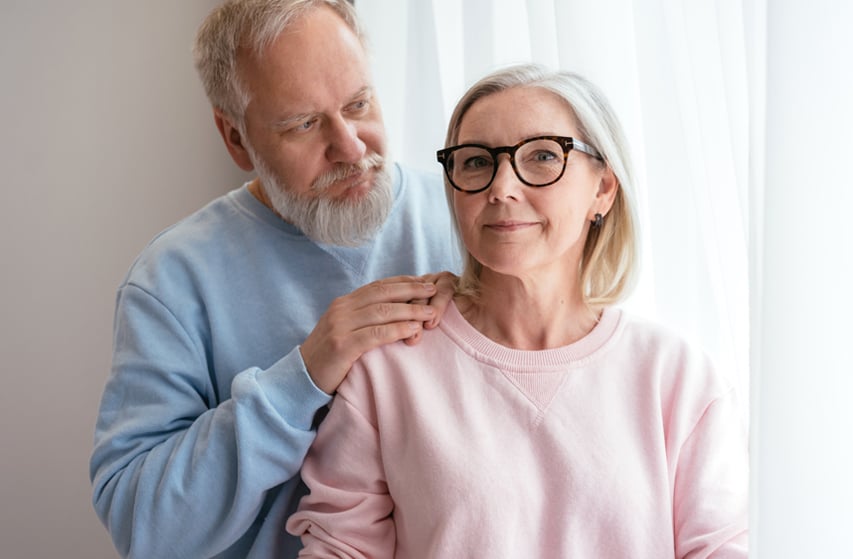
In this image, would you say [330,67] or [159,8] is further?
[159,8]

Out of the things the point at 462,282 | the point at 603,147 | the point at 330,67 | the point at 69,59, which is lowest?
the point at 462,282

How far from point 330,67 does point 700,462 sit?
0.86m

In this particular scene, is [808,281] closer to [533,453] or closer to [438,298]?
[533,453]

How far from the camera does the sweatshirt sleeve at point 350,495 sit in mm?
1299

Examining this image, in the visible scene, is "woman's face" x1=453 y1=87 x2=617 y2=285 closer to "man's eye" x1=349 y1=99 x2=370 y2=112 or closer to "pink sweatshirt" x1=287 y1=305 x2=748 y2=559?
"pink sweatshirt" x1=287 y1=305 x2=748 y2=559

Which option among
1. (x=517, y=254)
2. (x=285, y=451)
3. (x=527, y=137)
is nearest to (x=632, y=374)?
(x=517, y=254)

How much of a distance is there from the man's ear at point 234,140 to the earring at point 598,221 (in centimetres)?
66

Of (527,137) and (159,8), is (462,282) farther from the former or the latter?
(159,8)

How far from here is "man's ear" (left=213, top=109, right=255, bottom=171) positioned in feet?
5.67

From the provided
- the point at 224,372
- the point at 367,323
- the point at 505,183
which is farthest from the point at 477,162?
the point at 224,372

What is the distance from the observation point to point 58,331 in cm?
282

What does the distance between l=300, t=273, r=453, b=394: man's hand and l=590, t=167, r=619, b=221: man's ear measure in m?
0.25

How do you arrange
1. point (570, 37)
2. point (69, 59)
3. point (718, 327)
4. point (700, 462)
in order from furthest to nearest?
point (69, 59) < point (570, 37) < point (718, 327) < point (700, 462)

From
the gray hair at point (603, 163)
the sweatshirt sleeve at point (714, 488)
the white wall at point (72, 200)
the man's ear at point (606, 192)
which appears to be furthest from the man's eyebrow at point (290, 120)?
the white wall at point (72, 200)
